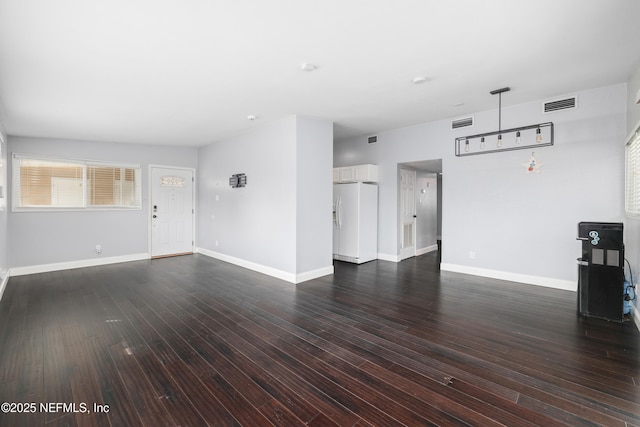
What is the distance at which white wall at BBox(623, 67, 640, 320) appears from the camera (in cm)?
328

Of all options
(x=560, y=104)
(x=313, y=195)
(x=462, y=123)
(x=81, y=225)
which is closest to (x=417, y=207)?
(x=462, y=123)

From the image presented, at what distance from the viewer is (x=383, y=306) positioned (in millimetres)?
3818

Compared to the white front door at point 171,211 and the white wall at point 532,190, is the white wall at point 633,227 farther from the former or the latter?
the white front door at point 171,211

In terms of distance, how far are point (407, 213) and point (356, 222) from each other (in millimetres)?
1408

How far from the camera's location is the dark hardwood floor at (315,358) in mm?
1941

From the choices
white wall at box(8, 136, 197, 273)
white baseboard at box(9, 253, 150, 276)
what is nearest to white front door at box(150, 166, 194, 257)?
white wall at box(8, 136, 197, 273)

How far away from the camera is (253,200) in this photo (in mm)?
5879

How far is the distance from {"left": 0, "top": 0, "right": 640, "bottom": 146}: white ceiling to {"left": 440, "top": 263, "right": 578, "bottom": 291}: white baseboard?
106 inches

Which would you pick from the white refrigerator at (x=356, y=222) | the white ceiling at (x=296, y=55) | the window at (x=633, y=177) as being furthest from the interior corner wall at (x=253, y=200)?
the window at (x=633, y=177)

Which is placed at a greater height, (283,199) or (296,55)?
(296,55)

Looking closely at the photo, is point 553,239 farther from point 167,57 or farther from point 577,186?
point 167,57

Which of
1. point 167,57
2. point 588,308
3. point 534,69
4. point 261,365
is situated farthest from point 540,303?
point 167,57

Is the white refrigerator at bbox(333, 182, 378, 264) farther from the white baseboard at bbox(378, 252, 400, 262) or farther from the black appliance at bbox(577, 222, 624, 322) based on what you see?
the black appliance at bbox(577, 222, 624, 322)

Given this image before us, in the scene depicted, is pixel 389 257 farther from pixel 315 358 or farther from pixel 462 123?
pixel 315 358
